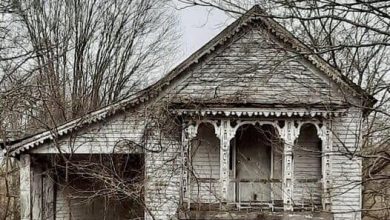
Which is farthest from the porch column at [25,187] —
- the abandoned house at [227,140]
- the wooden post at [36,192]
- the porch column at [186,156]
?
the porch column at [186,156]

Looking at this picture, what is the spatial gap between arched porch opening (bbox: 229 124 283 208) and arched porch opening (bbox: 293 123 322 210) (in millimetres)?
566

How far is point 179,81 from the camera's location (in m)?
18.7

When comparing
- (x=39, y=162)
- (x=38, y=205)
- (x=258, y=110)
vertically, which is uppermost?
(x=258, y=110)

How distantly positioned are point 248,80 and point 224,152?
2.27m

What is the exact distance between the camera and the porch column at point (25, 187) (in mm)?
17641

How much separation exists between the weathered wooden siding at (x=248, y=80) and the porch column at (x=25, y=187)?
446cm

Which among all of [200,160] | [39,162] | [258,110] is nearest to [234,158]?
[200,160]

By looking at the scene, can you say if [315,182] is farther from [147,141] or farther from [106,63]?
[106,63]

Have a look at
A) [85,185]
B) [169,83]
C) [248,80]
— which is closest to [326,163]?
[248,80]

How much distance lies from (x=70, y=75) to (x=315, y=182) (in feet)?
65.1

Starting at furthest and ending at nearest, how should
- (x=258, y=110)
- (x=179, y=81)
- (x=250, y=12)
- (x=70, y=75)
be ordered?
(x=70, y=75) < (x=179, y=81) < (x=258, y=110) < (x=250, y=12)

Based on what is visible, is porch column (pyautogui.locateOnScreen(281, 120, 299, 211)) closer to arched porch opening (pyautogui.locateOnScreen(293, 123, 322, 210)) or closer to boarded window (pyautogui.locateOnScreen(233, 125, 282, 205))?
arched porch opening (pyautogui.locateOnScreen(293, 123, 322, 210))

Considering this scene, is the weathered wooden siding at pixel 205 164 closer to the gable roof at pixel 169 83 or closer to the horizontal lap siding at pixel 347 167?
the gable roof at pixel 169 83

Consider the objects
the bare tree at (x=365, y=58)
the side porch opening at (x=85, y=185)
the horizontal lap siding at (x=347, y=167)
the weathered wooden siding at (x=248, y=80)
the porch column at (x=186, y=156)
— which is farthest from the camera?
the weathered wooden siding at (x=248, y=80)
